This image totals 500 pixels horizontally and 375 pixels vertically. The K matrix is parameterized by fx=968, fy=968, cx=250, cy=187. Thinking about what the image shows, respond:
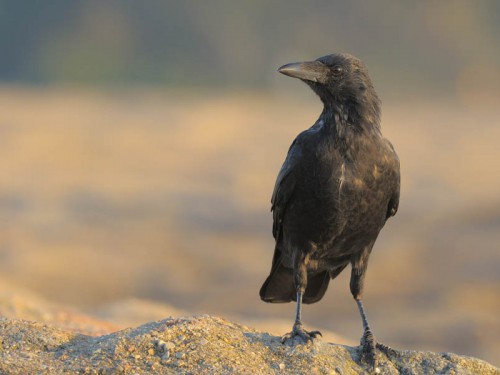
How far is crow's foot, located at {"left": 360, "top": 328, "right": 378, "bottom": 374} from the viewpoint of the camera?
18.9ft

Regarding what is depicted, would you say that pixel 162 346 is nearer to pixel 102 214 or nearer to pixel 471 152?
pixel 102 214

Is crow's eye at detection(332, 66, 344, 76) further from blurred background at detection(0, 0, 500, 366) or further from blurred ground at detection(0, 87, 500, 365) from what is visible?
blurred ground at detection(0, 87, 500, 365)

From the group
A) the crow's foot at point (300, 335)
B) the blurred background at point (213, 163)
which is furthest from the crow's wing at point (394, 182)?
the blurred background at point (213, 163)

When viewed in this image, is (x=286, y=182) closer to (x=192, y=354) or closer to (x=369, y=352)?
(x=369, y=352)

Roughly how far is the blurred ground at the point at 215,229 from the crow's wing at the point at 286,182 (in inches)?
261

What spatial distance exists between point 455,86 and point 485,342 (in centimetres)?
5388

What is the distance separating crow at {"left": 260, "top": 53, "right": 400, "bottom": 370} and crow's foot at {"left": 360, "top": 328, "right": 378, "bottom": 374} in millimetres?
49

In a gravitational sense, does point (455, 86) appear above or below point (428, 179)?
above

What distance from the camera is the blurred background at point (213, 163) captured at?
15.2 meters

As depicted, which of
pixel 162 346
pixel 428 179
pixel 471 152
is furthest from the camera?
pixel 471 152

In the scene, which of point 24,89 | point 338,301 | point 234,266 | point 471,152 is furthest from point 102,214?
point 24,89

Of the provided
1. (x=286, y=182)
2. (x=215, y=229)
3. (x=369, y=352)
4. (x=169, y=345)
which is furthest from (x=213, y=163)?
(x=169, y=345)

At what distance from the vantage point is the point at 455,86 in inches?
2566

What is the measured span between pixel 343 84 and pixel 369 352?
181 cm
